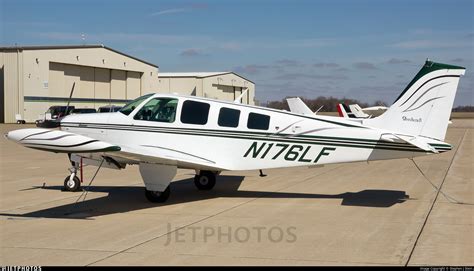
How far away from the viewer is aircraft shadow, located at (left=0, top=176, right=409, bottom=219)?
1009cm

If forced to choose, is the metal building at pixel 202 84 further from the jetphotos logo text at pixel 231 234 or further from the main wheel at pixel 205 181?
the jetphotos logo text at pixel 231 234

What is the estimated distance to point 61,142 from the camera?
8.98 m

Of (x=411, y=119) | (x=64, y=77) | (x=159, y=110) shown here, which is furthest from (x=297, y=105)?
(x=64, y=77)

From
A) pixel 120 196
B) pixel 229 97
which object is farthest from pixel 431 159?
pixel 229 97

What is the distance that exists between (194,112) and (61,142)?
10.5 feet

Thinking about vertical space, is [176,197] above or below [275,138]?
below

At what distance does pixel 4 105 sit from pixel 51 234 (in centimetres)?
4941

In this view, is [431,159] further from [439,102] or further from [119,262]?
[119,262]

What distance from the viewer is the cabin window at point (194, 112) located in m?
11.4

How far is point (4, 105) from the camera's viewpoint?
2095 inches

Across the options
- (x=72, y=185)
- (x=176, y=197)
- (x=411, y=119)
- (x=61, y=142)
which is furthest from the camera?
(x=72, y=185)

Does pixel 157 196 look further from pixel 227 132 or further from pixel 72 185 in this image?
pixel 72 185

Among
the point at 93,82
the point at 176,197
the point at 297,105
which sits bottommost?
the point at 176,197

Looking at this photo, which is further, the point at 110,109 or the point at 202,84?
the point at 202,84
